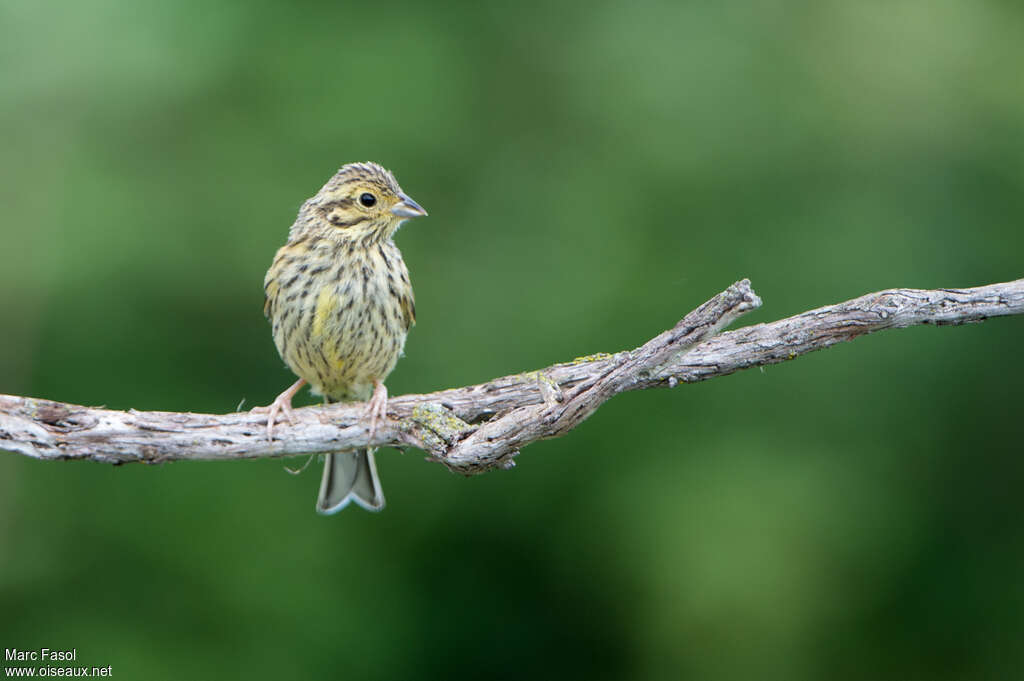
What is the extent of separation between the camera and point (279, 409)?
3977mm

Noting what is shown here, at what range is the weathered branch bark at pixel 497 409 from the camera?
10.1 feet

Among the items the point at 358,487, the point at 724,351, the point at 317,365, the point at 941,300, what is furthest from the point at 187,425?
the point at 941,300

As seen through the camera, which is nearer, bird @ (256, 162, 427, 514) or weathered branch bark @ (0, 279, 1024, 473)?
weathered branch bark @ (0, 279, 1024, 473)

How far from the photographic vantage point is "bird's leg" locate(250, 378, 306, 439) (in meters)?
3.62

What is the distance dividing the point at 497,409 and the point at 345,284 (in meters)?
0.94

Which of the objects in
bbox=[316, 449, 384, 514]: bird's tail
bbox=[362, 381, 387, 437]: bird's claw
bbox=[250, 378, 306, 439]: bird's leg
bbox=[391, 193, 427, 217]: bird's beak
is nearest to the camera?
bbox=[250, 378, 306, 439]: bird's leg

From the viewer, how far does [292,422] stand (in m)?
3.71

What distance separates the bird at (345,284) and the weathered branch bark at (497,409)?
453 millimetres

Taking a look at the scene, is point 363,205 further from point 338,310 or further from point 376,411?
point 376,411

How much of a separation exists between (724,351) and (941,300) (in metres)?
0.64

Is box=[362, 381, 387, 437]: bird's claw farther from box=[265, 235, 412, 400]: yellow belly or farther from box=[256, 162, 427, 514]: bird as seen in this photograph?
box=[265, 235, 412, 400]: yellow belly

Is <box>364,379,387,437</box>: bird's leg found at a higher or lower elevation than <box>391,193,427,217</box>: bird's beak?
lower

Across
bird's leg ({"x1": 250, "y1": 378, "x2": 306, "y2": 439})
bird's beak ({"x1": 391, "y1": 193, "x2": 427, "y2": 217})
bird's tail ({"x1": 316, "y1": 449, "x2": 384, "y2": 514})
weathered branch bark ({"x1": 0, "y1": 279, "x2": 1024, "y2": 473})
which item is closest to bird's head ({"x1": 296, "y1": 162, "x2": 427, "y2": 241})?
bird's beak ({"x1": 391, "y1": 193, "x2": 427, "y2": 217})

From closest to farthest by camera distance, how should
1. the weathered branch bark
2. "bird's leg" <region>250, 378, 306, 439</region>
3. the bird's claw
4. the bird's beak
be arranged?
the weathered branch bark
"bird's leg" <region>250, 378, 306, 439</region>
the bird's claw
the bird's beak
